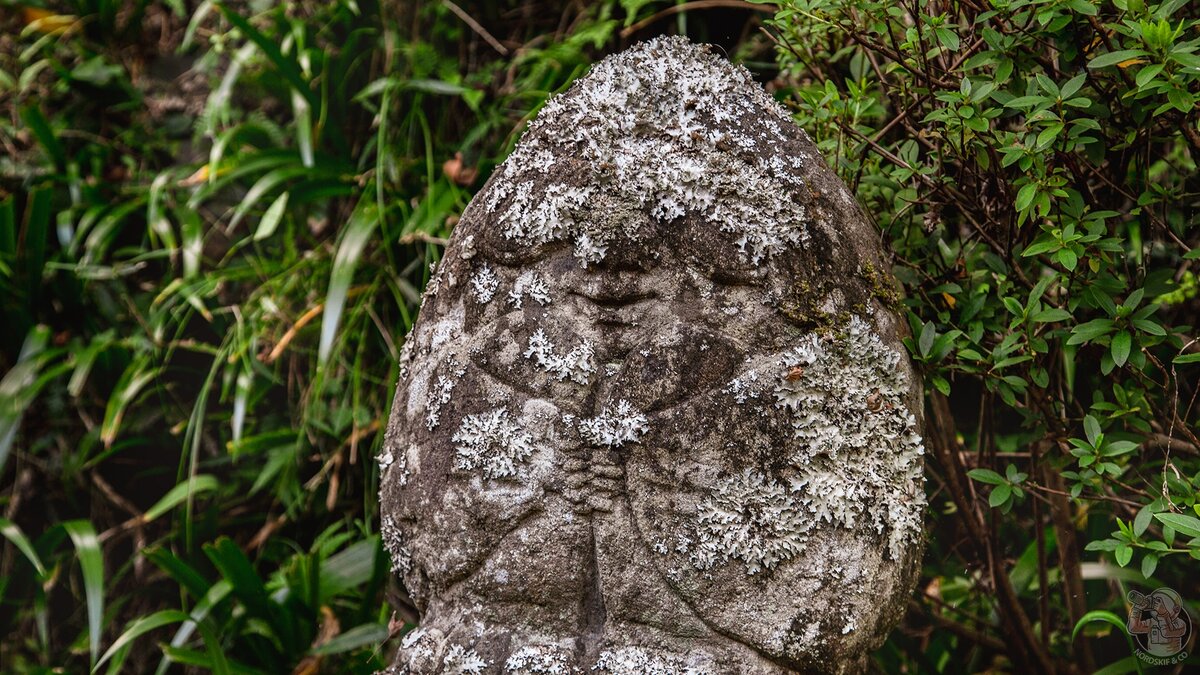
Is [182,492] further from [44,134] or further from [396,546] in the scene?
[396,546]

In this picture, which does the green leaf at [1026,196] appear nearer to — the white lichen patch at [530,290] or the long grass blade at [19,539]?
the white lichen patch at [530,290]

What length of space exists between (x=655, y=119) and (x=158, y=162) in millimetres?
2467

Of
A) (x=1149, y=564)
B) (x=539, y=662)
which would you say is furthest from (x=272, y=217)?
(x=1149, y=564)

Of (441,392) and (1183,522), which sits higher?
(441,392)

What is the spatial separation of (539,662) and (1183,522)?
86cm

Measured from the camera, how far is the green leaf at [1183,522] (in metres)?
1.26

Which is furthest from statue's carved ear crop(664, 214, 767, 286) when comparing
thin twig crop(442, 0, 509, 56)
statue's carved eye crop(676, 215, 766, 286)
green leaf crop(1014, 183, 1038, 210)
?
thin twig crop(442, 0, 509, 56)

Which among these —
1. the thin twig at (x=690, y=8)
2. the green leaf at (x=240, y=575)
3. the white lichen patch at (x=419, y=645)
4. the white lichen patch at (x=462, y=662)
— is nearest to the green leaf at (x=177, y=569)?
the green leaf at (x=240, y=575)

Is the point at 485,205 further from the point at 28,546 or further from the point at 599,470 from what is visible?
the point at 28,546

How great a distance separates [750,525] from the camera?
1243mm

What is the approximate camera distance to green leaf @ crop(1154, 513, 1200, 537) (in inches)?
49.7

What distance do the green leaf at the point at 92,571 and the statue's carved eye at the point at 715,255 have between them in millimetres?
1811

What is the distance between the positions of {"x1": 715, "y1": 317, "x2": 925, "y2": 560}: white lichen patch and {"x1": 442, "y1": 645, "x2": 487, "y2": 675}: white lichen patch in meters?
0.35

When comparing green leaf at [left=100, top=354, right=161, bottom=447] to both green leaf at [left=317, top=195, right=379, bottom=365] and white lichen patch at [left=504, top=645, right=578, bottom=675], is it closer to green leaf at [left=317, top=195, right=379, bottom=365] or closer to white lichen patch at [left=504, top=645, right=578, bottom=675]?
green leaf at [left=317, top=195, right=379, bottom=365]
